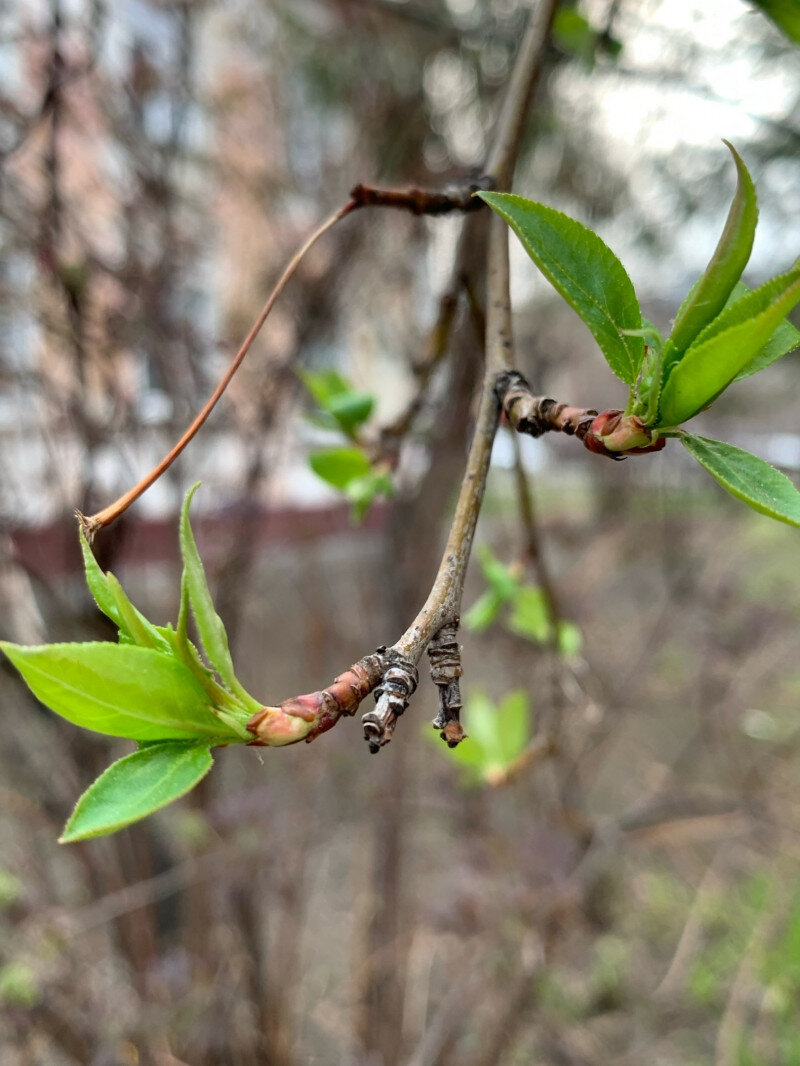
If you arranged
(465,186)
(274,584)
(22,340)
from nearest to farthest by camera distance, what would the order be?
(465,186), (22,340), (274,584)

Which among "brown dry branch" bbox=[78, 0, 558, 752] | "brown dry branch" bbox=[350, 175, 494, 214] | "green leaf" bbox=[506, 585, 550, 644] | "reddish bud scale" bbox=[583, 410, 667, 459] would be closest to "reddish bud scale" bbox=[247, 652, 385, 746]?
"brown dry branch" bbox=[78, 0, 558, 752]

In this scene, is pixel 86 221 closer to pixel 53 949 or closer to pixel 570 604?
pixel 53 949

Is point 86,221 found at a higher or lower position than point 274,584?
higher

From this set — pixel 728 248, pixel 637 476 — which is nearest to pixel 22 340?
pixel 728 248

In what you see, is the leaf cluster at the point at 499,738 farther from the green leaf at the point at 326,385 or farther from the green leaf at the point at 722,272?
the green leaf at the point at 722,272

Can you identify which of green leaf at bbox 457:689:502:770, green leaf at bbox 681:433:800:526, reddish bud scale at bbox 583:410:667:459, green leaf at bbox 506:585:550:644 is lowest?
green leaf at bbox 457:689:502:770

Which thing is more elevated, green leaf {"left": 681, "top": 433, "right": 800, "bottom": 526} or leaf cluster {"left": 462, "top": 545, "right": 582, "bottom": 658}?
green leaf {"left": 681, "top": 433, "right": 800, "bottom": 526}

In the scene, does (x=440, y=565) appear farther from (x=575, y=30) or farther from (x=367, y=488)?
(x=575, y=30)

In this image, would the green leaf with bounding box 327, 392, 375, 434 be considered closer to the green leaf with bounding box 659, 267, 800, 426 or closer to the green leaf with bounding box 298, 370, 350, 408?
the green leaf with bounding box 298, 370, 350, 408
